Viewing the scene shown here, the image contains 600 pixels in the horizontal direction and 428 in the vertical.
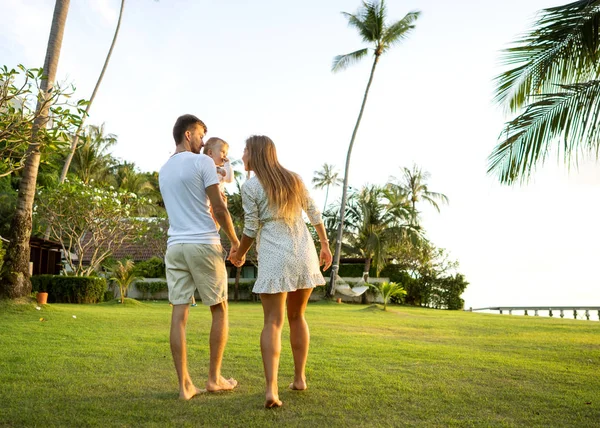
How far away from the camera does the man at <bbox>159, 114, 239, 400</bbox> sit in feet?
13.8

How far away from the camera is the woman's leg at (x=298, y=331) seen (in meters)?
4.20

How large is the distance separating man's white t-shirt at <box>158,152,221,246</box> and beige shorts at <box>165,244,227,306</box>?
89mm

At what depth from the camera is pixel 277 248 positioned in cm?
406

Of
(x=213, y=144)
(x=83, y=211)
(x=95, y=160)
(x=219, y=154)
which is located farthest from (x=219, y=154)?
(x=95, y=160)

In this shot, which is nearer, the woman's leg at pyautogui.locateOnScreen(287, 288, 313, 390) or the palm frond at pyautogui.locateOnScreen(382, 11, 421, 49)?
the woman's leg at pyautogui.locateOnScreen(287, 288, 313, 390)

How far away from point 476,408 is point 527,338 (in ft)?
20.1

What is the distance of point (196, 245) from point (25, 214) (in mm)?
10315

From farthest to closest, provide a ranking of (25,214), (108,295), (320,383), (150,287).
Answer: (150,287) < (108,295) < (25,214) < (320,383)

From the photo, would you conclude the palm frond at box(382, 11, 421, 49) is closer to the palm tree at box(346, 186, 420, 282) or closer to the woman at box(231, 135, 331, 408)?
the palm tree at box(346, 186, 420, 282)

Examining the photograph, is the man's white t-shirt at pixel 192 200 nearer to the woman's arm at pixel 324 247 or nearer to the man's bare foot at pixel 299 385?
the woman's arm at pixel 324 247

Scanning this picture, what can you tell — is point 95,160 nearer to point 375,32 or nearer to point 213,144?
point 375,32

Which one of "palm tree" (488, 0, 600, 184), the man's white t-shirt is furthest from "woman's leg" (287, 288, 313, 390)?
"palm tree" (488, 0, 600, 184)

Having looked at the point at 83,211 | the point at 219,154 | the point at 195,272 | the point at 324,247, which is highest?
the point at 83,211

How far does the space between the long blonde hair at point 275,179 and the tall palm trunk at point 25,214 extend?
9.99m
